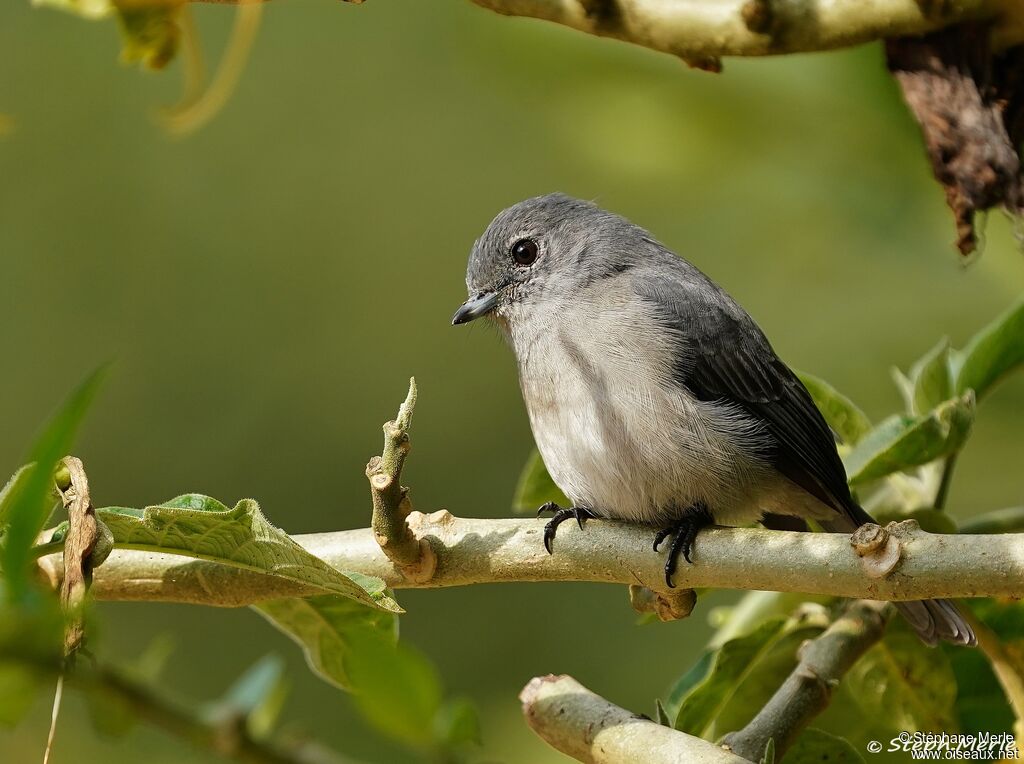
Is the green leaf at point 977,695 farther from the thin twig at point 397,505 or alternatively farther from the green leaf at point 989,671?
the thin twig at point 397,505

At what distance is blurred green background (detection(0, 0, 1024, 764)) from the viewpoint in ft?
16.7

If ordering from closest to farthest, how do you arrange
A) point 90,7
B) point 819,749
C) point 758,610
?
1. point 90,7
2. point 819,749
3. point 758,610

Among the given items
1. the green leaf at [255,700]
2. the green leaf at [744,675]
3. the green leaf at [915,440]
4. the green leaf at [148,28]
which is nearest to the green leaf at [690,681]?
the green leaf at [744,675]

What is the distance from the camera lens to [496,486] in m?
6.60

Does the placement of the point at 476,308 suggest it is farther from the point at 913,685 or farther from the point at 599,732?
the point at 599,732

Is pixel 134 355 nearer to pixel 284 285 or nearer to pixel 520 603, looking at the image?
pixel 284 285

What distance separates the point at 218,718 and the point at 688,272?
10.1ft

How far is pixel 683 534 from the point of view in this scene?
2596 mm

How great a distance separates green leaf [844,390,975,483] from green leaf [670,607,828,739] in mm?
351

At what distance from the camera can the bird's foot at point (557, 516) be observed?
2.30 m

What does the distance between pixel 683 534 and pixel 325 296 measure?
5664 mm

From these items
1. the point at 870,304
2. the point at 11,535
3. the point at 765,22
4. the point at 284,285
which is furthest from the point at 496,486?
the point at 11,535

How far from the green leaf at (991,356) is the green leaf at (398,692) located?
85.4 inches
